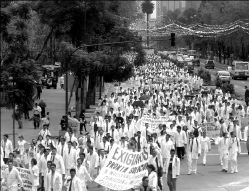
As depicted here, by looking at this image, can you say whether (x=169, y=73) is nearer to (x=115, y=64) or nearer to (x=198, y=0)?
(x=115, y=64)

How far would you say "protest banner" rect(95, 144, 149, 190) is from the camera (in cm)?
2119

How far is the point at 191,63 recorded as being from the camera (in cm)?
8975

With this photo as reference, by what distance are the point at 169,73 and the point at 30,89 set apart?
39.8 m

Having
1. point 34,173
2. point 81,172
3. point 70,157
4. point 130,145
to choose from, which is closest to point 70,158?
point 70,157

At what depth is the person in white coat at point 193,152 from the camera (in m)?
25.7

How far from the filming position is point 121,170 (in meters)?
21.5

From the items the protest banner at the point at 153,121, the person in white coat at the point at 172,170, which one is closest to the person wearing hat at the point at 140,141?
the protest banner at the point at 153,121

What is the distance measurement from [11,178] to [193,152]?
23.8 ft

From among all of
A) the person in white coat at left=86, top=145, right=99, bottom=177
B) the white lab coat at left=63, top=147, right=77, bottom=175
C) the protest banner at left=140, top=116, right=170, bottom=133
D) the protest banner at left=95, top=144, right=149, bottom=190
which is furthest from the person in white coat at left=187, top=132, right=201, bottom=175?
the protest banner at left=95, top=144, right=149, bottom=190

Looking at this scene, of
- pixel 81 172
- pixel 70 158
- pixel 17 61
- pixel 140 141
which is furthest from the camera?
pixel 140 141

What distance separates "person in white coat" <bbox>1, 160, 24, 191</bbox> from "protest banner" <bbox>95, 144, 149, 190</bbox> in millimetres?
1937

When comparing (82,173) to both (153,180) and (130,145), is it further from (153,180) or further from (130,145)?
(130,145)

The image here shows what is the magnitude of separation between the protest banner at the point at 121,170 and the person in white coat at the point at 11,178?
1937mm

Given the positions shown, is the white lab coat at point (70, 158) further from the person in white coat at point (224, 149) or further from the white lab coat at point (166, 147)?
the person in white coat at point (224, 149)
